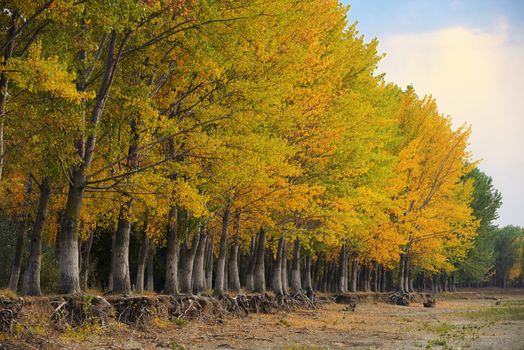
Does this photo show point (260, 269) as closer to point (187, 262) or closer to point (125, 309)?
point (187, 262)

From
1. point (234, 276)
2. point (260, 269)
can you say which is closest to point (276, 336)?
point (234, 276)

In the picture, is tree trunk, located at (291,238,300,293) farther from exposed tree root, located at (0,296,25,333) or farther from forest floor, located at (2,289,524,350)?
exposed tree root, located at (0,296,25,333)

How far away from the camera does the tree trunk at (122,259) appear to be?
17.7 m

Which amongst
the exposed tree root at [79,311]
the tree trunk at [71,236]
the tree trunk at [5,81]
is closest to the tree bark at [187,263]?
the exposed tree root at [79,311]

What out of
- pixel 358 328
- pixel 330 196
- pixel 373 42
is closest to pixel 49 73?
pixel 358 328

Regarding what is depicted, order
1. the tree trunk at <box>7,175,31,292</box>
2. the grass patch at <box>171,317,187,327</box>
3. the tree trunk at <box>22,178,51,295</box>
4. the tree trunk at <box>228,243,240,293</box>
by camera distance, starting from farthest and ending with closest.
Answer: the tree trunk at <box>228,243,240,293</box> → the tree trunk at <box>7,175,31,292</box> → the tree trunk at <box>22,178,51,295</box> → the grass patch at <box>171,317,187,327</box>

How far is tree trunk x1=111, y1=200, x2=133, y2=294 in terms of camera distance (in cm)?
1767

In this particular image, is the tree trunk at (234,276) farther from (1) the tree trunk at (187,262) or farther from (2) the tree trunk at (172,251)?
(2) the tree trunk at (172,251)

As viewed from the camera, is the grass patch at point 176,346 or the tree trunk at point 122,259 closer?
the grass patch at point 176,346

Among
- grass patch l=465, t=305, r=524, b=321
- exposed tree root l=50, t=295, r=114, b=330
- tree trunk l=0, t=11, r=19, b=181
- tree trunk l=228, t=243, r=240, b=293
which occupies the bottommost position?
grass patch l=465, t=305, r=524, b=321

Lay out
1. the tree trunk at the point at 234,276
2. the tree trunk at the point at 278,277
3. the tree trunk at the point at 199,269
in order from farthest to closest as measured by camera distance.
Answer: the tree trunk at the point at 278,277
the tree trunk at the point at 234,276
the tree trunk at the point at 199,269

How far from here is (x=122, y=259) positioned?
1806cm

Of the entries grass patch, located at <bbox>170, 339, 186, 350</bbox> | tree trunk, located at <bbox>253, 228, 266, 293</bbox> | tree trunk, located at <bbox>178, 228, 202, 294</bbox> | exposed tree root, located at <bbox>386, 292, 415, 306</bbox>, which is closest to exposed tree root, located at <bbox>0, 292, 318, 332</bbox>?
tree trunk, located at <bbox>178, 228, 202, 294</bbox>

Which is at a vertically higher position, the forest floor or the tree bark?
the tree bark
